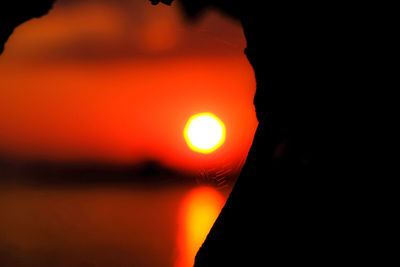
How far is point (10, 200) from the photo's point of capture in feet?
51.6

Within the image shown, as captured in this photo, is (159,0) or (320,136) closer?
(320,136)

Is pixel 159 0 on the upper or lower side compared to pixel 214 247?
upper

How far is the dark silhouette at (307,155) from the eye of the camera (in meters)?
3.01

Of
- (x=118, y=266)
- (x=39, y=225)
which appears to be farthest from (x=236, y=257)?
(x=39, y=225)

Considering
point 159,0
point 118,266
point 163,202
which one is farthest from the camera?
point 163,202

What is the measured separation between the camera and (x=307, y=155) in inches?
124

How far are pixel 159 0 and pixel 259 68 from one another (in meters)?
0.91

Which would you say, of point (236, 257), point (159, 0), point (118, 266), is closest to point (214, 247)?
point (236, 257)

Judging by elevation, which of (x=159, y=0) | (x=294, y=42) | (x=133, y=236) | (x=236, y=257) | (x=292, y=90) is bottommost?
(x=236, y=257)

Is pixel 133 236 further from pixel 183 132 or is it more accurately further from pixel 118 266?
pixel 118 266

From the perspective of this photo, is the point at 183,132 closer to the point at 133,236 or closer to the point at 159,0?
the point at 133,236

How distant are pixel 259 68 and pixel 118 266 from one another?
21.2 feet

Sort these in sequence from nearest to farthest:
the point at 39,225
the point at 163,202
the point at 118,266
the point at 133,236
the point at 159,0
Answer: the point at 159,0 < the point at 118,266 < the point at 133,236 < the point at 39,225 < the point at 163,202

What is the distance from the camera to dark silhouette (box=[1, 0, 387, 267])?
301cm
